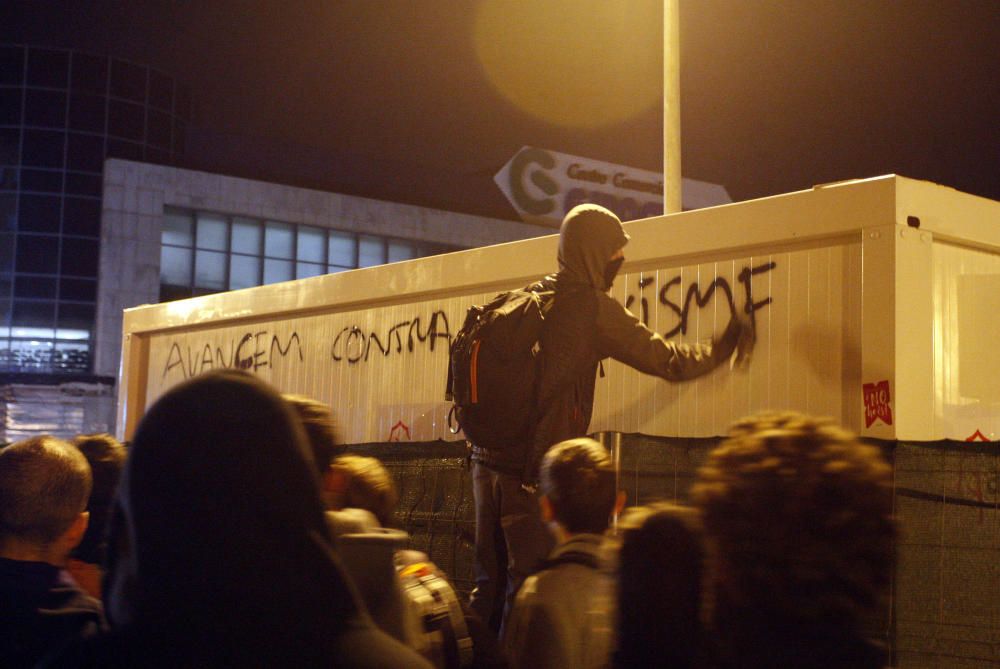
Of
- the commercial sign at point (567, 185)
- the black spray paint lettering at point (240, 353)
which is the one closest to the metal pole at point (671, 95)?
the black spray paint lettering at point (240, 353)

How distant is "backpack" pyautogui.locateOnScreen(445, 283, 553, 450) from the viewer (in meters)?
4.76

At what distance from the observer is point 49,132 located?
40.4 meters

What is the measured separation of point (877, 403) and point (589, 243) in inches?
65.9

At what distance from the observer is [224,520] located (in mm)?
1484

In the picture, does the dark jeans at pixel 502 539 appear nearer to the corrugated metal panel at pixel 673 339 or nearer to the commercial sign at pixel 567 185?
the corrugated metal panel at pixel 673 339

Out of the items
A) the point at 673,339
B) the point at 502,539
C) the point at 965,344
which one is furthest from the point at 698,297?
the point at 502,539

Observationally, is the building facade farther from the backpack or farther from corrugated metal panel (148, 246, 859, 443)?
the backpack

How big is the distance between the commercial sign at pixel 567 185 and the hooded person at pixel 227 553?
Answer: 46.5m

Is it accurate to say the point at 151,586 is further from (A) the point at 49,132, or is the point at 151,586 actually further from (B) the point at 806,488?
(A) the point at 49,132

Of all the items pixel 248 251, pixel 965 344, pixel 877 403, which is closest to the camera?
pixel 877 403

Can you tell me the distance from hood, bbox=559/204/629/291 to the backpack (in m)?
0.25

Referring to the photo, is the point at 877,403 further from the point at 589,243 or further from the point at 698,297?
the point at 589,243

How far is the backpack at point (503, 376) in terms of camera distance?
15.6 feet

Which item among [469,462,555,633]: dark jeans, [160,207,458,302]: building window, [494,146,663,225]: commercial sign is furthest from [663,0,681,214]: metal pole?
[494,146,663,225]: commercial sign
